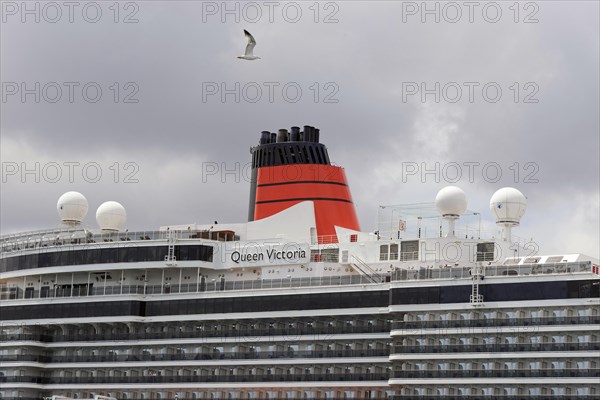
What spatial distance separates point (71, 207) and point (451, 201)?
28038 millimetres

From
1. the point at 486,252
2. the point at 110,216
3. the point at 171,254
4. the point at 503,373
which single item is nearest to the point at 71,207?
the point at 110,216

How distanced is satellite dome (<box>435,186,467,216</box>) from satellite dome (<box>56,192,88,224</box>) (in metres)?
26.8

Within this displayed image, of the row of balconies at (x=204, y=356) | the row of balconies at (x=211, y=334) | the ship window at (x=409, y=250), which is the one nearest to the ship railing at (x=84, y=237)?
the row of balconies at (x=211, y=334)

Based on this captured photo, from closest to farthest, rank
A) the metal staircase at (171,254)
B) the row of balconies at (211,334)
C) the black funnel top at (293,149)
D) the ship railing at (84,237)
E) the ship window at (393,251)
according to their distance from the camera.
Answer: the row of balconies at (211,334) → the ship window at (393,251) → the metal staircase at (171,254) → the ship railing at (84,237) → the black funnel top at (293,149)

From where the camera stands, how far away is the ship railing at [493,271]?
7344cm

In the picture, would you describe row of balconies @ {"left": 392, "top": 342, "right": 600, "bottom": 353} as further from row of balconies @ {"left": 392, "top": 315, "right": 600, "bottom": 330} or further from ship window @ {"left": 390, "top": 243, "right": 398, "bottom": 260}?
ship window @ {"left": 390, "top": 243, "right": 398, "bottom": 260}

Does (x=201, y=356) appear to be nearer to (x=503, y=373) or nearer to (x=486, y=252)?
(x=486, y=252)

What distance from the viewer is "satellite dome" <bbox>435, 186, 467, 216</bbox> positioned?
79.6 metres

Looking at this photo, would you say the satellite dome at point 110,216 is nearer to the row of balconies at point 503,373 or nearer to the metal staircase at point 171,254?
the metal staircase at point 171,254

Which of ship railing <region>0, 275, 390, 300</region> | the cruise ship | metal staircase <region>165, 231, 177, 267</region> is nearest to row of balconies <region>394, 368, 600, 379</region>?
the cruise ship

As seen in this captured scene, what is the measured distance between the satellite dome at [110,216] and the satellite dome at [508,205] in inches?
1002

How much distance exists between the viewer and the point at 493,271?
7525 centimetres

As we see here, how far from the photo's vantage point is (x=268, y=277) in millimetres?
83625

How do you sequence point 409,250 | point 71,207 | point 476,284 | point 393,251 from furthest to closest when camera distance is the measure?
1. point 71,207
2. point 393,251
3. point 409,250
4. point 476,284
